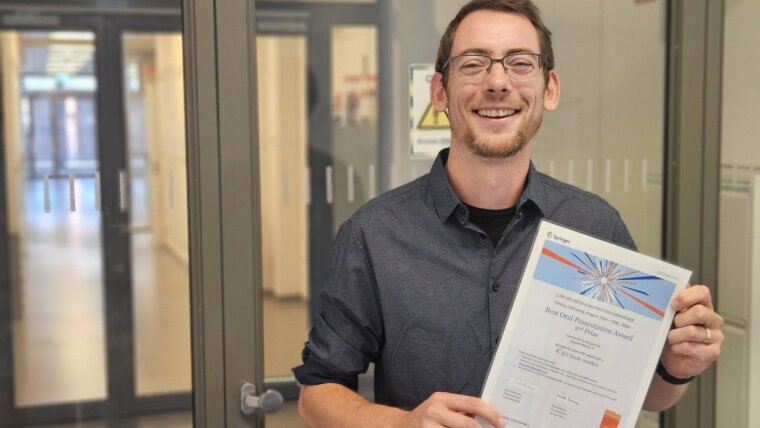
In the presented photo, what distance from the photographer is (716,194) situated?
8.33 feet

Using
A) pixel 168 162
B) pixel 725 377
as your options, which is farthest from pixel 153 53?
pixel 725 377

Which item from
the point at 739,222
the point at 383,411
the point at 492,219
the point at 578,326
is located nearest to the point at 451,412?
the point at 383,411

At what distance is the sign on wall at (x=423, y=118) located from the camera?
2.33 m

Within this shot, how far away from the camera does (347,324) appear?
5.84 feet

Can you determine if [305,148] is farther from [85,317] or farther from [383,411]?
[383,411]

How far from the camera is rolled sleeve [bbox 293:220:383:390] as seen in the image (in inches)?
69.7

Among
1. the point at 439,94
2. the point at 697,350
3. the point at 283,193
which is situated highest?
the point at 439,94

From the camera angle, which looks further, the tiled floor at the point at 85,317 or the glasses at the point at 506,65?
the tiled floor at the point at 85,317

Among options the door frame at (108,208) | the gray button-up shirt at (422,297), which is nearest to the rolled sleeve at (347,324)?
the gray button-up shirt at (422,297)

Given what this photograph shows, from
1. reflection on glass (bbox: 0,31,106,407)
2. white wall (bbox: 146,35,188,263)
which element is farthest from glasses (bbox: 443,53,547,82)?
reflection on glass (bbox: 0,31,106,407)

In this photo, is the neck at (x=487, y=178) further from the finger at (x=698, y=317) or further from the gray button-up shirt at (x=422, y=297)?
the finger at (x=698, y=317)

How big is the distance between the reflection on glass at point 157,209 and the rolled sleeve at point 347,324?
0.51 metres

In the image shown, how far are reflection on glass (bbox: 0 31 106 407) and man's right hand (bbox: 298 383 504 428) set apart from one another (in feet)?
2.09

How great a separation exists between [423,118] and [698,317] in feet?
3.04
